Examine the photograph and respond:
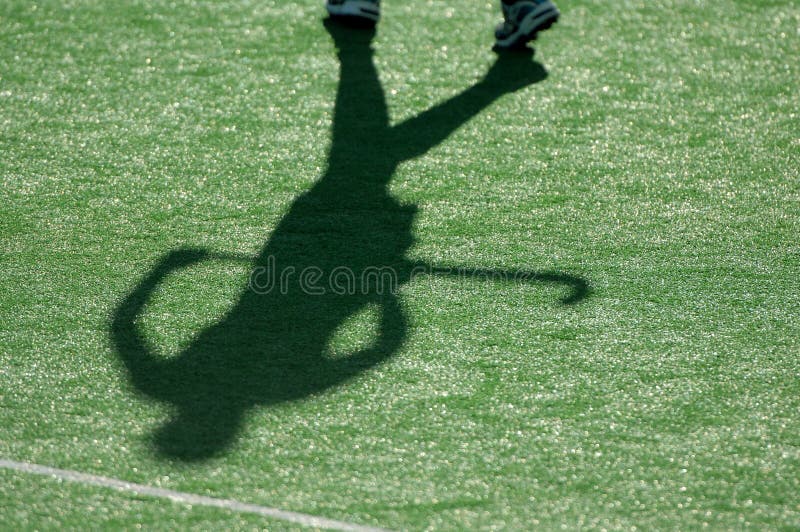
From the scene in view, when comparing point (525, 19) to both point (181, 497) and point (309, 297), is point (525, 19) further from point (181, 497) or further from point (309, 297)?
point (181, 497)

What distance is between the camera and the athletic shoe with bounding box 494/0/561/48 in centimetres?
493

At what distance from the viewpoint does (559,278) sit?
3.57m

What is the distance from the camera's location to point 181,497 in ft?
8.82

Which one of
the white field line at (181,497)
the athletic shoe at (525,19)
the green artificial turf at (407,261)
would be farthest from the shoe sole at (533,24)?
the white field line at (181,497)

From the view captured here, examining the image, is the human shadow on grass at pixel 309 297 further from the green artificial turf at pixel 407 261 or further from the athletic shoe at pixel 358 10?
the athletic shoe at pixel 358 10

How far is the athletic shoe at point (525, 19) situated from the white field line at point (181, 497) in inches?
127

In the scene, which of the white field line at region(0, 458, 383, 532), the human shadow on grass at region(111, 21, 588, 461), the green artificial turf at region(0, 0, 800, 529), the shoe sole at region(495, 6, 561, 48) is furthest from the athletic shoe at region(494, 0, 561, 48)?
the white field line at region(0, 458, 383, 532)

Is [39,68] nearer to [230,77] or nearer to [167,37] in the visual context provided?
[167,37]

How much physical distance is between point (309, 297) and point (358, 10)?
2343 mm

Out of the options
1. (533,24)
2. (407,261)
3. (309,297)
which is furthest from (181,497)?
(533,24)

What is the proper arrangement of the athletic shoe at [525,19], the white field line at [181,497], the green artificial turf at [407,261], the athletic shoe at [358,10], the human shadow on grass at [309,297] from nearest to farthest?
1. the white field line at [181,497]
2. the green artificial turf at [407,261]
3. the human shadow on grass at [309,297]
4. the athletic shoe at [525,19]
5. the athletic shoe at [358,10]

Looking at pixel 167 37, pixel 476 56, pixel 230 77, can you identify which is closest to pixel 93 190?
pixel 230 77

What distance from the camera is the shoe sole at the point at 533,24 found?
493 cm

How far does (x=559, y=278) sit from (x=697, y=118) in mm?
1552
